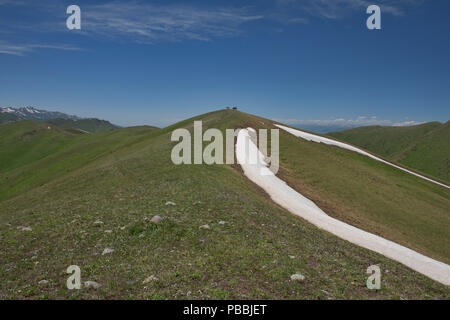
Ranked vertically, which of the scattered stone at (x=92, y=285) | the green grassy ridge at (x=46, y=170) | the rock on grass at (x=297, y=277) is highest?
the scattered stone at (x=92, y=285)

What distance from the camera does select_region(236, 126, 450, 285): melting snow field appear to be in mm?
18433

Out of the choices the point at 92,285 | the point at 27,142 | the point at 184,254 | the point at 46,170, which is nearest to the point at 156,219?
the point at 184,254

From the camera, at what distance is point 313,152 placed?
54.6 m

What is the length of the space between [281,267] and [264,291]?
7.28 ft

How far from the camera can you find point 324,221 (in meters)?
24.1

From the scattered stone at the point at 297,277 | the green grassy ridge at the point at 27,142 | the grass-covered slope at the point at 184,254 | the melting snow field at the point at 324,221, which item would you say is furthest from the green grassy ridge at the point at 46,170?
the scattered stone at the point at 297,277

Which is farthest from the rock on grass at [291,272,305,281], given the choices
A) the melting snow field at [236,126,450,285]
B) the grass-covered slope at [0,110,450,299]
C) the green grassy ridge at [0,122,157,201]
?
the green grassy ridge at [0,122,157,201]

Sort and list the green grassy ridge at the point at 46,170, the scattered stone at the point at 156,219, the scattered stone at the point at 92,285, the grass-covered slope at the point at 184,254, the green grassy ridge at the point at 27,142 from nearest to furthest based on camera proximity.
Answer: the scattered stone at the point at 92,285 < the grass-covered slope at the point at 184,254 < the scattered stone at the point at 156,219 < the green grassy ridge at the point at 46,170 < the green grassy ridge at the point at 27,142

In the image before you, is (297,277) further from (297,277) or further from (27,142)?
(27,142)

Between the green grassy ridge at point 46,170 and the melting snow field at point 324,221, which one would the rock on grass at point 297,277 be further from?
the green grassy ridge at point 46,170

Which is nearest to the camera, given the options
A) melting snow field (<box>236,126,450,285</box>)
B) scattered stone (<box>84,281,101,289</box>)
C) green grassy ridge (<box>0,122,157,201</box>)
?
scattered stone (<box>84,281,101,289</box>)

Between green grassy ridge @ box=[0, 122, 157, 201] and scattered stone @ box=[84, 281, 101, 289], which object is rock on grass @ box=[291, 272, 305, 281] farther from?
green grassy ridge @ box=[0, 122, 157, 201]

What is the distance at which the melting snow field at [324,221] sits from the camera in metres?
18.4

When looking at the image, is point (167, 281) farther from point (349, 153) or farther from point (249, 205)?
point (349, 153)
